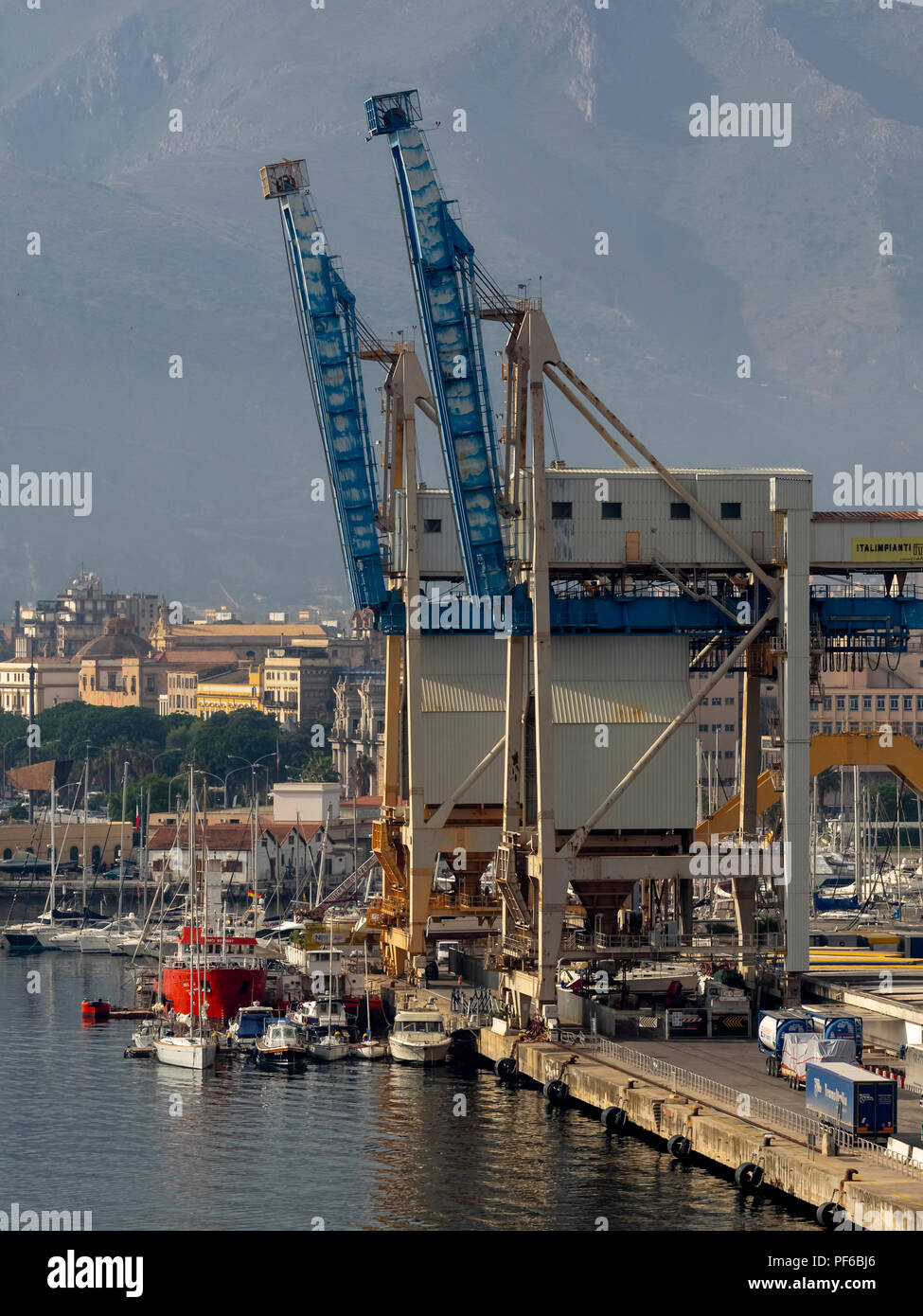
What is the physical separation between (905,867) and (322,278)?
8202 centimetres

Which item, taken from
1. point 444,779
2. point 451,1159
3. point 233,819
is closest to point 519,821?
point 444,779

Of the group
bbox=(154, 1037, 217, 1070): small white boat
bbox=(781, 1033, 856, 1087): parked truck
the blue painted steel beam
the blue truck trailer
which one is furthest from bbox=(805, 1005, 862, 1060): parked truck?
the blue painted steel beam

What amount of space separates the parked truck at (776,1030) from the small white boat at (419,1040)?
14.1 metres

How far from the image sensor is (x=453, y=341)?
8075 cm

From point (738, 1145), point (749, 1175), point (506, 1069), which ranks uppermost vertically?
point (506, 1069)

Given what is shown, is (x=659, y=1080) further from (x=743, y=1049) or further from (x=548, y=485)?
(x=548, y=485)

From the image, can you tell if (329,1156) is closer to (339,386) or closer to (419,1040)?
(419,1040)

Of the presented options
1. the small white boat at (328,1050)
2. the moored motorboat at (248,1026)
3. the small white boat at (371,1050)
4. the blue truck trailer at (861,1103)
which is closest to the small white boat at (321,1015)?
the moored motorboat at (248,1026)

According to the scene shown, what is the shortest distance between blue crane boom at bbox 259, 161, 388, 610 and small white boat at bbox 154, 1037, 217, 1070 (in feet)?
55.3

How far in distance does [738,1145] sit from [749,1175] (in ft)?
4.30

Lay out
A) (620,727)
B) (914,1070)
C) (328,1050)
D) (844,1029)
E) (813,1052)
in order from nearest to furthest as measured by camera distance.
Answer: (914,1070), (813,1052), (844,1029), (620,727), (328,1050)

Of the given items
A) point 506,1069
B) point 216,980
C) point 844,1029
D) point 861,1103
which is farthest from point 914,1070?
point 216,980

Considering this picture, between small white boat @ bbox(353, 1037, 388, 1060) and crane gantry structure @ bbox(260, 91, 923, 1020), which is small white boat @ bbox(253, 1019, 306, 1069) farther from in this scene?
crane gantry structure @ bbox(260, 91, 923, 1020)
